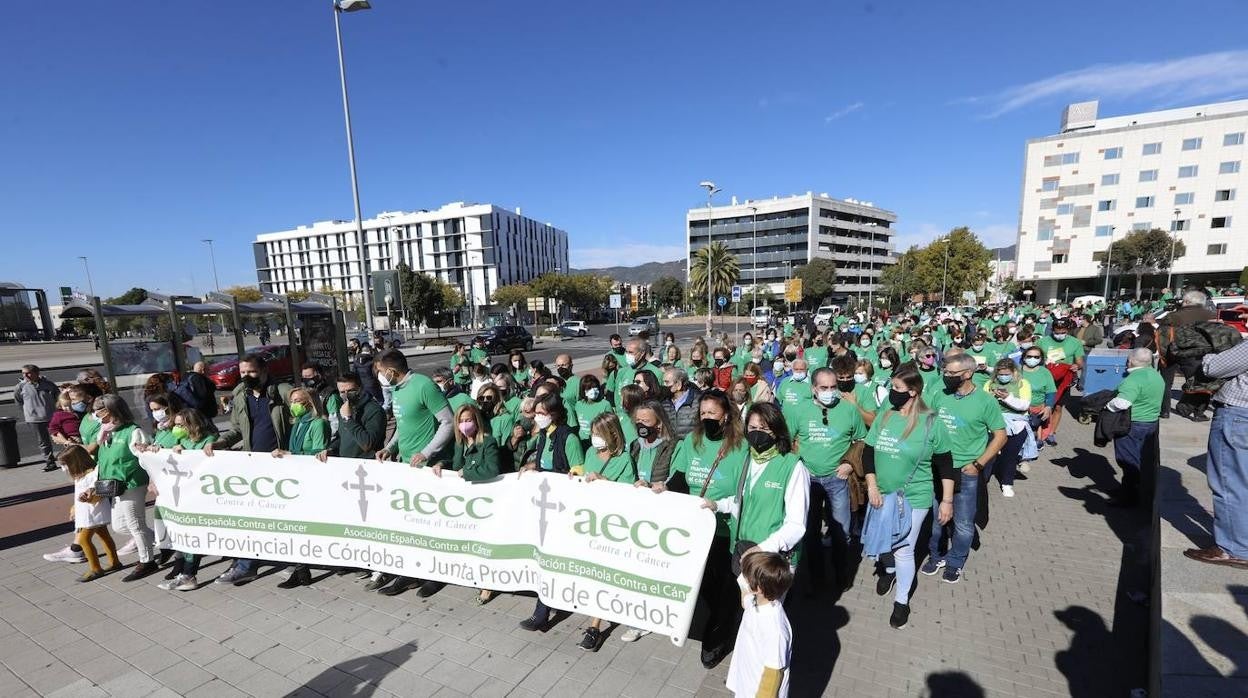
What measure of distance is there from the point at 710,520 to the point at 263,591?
4243 millimetres

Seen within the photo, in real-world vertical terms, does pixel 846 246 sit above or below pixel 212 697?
above

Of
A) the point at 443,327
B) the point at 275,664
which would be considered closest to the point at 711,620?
the point at 275,664

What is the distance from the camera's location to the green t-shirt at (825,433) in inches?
168

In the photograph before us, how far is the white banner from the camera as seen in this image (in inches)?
134

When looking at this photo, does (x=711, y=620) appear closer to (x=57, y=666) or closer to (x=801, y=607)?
(x=801, y=607)

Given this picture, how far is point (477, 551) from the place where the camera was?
13.5 ft

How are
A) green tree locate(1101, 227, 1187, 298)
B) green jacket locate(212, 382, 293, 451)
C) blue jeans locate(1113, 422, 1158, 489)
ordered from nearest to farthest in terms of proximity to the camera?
green jacket locate(212, 382, 293, 451), blue jeans locate(1113, 422, 1158, 489), green tree locate(1101, 227, 1187, 298)

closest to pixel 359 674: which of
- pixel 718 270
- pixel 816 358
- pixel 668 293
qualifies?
pixel 816 358

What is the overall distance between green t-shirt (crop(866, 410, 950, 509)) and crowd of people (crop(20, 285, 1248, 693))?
1 centimetres

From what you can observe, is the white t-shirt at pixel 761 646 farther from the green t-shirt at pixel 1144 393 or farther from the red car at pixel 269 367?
the red car at pixel 269 367

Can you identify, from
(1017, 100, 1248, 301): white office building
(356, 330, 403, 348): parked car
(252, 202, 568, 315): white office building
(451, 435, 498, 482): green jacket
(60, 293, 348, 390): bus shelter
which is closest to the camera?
(451, 435, 498, 482): green jacket

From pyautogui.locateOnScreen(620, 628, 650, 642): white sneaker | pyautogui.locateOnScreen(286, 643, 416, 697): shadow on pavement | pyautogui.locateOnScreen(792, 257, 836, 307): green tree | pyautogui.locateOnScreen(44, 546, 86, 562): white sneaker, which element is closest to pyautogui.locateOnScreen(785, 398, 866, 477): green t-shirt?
pyautogui.locateOnScreen(620, 628, 650, 642): white sneaker

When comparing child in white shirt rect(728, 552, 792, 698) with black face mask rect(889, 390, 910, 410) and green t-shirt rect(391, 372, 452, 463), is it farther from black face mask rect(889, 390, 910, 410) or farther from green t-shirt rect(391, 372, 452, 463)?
green t-shirt rect(391, 372, 452, 463)

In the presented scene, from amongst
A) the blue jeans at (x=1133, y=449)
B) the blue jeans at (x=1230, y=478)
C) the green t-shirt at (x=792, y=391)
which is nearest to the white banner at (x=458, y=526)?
the green t-shirt at (x=792, y=391)
